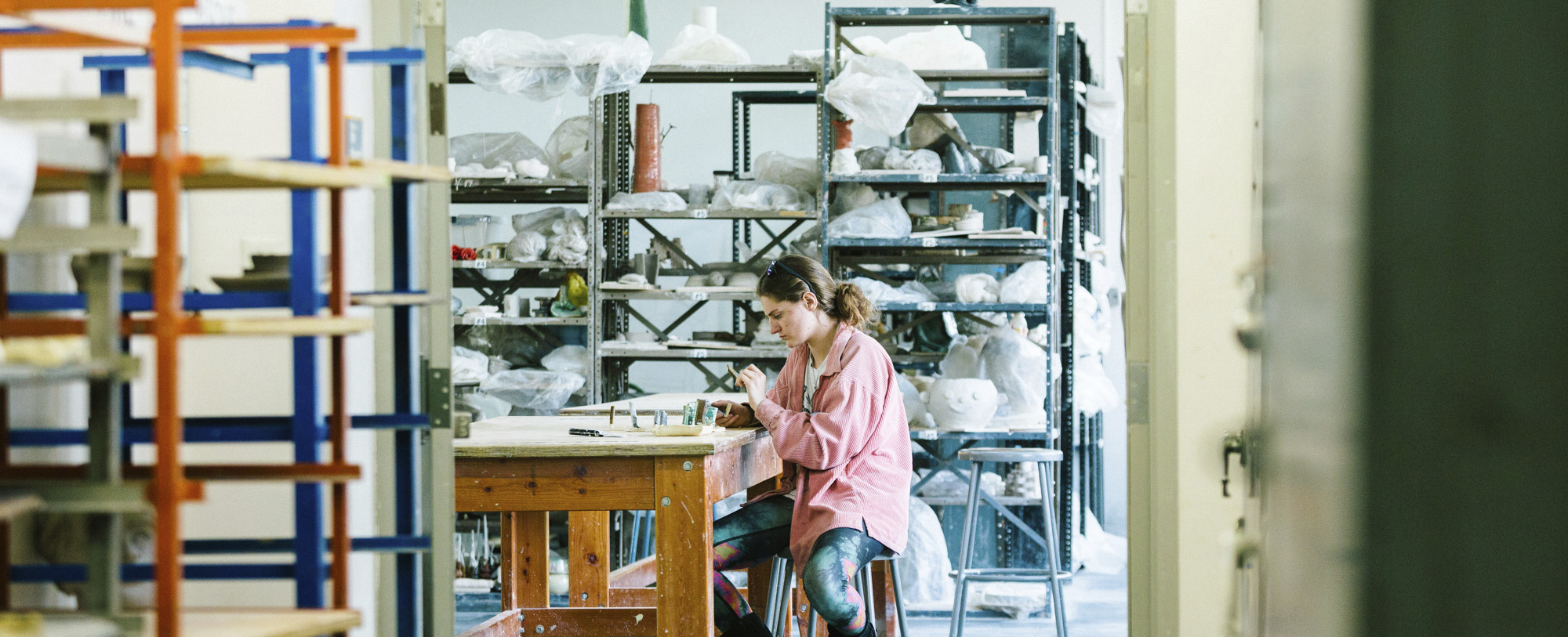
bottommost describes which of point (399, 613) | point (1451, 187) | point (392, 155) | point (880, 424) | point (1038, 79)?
point (399, 613)

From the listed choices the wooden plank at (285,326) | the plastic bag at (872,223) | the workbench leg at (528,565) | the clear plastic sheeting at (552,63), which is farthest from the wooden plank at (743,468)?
the clear plastic sheeting at (552,63)

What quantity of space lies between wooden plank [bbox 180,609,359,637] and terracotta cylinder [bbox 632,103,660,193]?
13.3ft

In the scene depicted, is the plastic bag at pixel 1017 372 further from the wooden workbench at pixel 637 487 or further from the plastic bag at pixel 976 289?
the wooden workbench at pixel 637 487

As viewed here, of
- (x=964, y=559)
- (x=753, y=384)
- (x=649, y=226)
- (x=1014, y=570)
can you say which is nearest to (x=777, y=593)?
(x=753, y=384)

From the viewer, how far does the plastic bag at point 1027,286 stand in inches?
208

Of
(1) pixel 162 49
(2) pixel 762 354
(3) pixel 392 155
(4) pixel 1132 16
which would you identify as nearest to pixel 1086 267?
(2) pixel 762 354

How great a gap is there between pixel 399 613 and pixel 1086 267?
4.67 m

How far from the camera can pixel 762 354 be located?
5.48 meters

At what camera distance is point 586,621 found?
3.37m

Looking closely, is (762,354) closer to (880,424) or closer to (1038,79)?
(1038,79)

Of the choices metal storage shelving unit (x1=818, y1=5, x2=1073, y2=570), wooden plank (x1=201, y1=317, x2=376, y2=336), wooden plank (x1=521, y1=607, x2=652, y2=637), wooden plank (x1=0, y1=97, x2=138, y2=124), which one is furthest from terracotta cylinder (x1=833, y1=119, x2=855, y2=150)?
wooden plank (x1=0, y1=97, x2=138, y2=124)

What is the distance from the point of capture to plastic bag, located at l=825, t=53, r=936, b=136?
Result: 5.12m

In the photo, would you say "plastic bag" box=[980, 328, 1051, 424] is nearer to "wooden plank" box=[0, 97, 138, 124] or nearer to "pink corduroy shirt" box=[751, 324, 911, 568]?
"pink corduroy shirt" box=[751, 324, 911, 568]

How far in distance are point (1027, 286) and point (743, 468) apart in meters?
2.53
